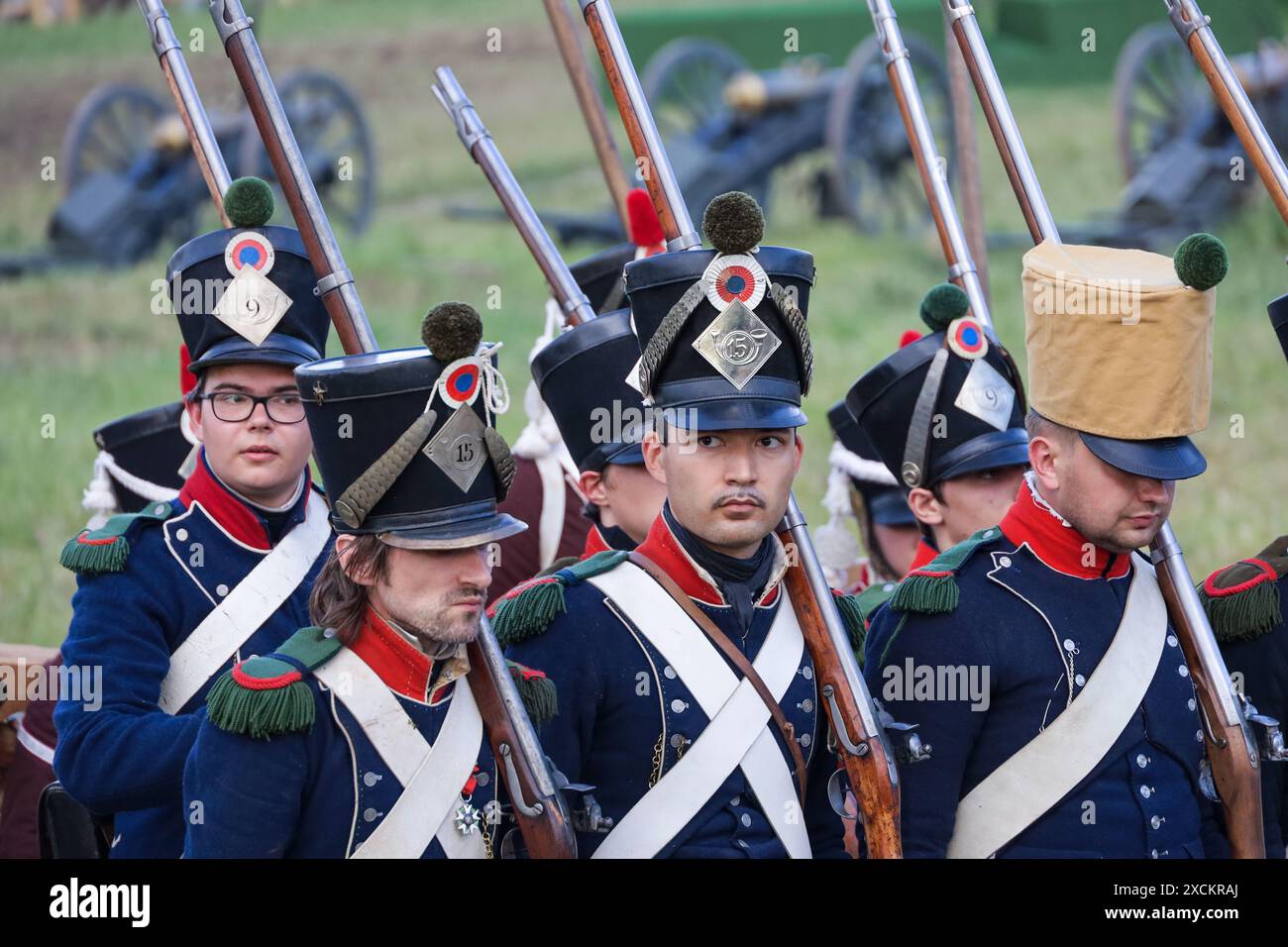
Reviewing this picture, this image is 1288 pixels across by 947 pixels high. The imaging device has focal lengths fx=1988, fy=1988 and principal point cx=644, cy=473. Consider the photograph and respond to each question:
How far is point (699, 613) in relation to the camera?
146 inches

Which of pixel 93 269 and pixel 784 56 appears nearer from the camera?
pixel 93 269

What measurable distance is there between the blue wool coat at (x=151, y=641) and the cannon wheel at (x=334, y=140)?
31.1 ft

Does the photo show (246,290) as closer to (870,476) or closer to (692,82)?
(870,476)

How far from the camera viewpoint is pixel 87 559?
160 inches

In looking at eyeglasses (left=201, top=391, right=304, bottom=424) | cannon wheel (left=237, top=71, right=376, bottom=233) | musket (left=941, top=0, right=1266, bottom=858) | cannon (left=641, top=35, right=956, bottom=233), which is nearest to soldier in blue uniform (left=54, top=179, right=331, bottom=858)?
eyeglasses (left=201, top=391, right=304, bottom=424)

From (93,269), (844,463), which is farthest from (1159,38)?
(844,463)

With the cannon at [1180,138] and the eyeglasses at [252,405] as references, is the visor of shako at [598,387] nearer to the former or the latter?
the eyeglasses at [252,405]

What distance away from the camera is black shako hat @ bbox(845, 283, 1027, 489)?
4.57 meters

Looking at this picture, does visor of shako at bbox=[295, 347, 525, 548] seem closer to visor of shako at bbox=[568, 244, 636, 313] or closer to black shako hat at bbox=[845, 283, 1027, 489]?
black shako hat at bbox=[845, 283, 1027, 489]

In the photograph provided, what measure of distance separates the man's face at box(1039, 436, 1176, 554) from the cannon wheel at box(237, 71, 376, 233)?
33.3ft

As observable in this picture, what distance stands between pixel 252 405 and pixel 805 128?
10882mm

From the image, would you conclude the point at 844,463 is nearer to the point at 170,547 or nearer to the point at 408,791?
the point at 170,547

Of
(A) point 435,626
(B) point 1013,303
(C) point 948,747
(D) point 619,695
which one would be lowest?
(B) point 1013,303

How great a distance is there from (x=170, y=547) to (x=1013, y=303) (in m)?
8.88
